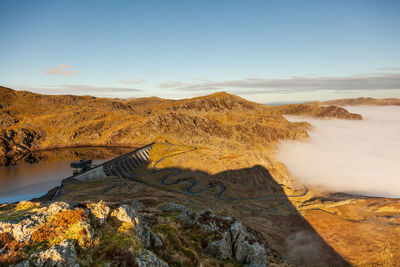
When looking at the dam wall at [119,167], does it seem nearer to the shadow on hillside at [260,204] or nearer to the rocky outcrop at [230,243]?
the shadow on hillside at [260,204]

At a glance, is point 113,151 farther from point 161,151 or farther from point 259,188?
point 259,188

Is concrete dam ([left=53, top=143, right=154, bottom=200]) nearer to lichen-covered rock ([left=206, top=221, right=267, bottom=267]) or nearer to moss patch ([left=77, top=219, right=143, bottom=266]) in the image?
lichen-covered rock ([left=206, top=221, right=267, bottom=267])

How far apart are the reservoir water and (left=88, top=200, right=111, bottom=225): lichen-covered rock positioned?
290 feet

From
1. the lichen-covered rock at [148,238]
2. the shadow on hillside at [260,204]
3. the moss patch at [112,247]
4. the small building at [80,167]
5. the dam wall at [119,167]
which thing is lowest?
the shadow on hillside at [260,204]

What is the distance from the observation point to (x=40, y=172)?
126 meters

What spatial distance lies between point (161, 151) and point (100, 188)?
76.9m

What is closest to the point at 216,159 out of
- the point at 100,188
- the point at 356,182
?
the point at 100,188

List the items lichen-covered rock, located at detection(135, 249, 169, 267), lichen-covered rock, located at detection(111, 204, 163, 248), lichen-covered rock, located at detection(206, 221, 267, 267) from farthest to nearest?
lichen-covered rock, located at detection(206, 221, 267, 267), lichen-covered rock, located at detection(111, 204, 163, 248), lichen-covered rock, located at detection(135, 249, 169, 267)

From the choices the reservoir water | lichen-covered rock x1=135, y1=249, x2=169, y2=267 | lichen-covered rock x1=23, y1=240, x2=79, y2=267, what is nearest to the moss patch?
lichen-covered rock x1=135, y1=249, x2=169, y2=267

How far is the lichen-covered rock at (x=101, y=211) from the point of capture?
53.8ft

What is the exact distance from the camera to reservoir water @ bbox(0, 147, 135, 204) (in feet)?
301

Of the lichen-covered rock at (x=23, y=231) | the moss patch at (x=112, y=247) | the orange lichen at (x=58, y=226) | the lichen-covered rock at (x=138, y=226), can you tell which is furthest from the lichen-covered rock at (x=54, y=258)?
the lichen-covered rock at (x=138, y=226)

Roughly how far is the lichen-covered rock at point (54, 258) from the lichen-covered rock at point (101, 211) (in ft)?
12.0

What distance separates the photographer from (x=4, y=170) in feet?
432
